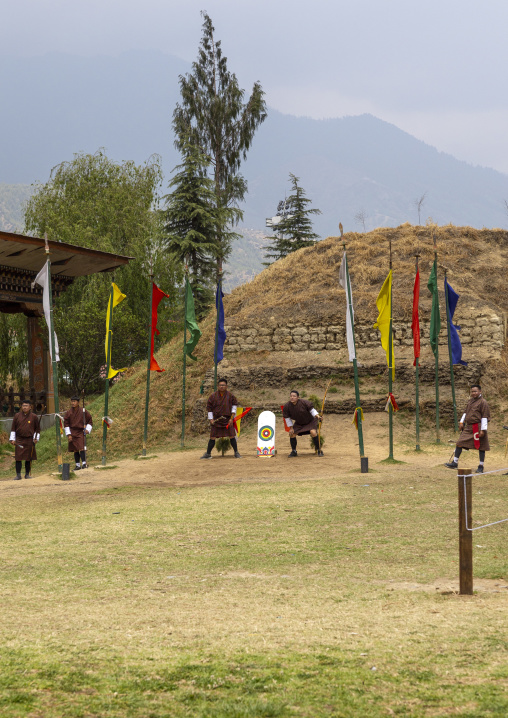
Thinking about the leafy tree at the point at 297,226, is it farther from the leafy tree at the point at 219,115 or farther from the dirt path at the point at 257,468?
the dirt path at the point at 257,468

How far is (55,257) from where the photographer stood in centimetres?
2328

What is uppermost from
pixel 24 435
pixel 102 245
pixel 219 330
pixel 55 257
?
pixel 102 245

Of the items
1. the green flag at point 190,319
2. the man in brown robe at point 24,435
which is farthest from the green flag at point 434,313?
the man in brown robe at point 24,435

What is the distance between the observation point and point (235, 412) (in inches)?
771

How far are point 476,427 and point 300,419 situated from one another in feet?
15.1

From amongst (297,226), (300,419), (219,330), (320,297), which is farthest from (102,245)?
(300,419)

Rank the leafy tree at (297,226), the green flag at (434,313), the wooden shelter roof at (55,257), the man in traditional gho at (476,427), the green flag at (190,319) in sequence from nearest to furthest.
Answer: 1. the man in traditional gho at (476,427)
2. the green flag at (434,313)
3. the green flag at (190,319)
4. the wooden shelter roof at (55,257)
5. the leafy tree at (297,226)

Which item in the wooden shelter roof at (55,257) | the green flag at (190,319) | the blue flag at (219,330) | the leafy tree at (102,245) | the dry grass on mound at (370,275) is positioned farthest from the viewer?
the leafy tree at (102,245)

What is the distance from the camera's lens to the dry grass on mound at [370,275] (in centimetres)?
2795

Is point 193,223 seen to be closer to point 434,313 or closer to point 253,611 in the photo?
point 434,313

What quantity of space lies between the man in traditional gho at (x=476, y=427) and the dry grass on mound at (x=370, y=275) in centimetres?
1090

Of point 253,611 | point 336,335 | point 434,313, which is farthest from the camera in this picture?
point 336,335

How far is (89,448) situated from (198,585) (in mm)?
17232

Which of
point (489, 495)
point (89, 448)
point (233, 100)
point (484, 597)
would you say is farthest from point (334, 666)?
point (233, 100)
